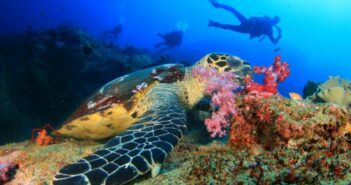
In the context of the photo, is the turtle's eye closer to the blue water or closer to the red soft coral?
the red soft coral

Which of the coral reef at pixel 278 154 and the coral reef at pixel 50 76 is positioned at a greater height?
the coral reef at pixel 50 76

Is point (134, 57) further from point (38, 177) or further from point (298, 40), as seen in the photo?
point (298, 40)

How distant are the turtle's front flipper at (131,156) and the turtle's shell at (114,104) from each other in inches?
59.5

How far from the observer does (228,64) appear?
16.1ft

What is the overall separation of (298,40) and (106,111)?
3809 inches

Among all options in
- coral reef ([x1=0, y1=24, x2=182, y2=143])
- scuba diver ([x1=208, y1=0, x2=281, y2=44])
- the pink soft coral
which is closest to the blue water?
scuba diver ([x1=208, y1=0, x2=281, y2=44])

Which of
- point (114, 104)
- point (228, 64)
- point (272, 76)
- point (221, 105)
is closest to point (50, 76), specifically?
point (114, 104)

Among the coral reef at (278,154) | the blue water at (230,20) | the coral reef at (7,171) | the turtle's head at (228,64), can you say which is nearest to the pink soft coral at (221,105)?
the coral reef at (278,154)

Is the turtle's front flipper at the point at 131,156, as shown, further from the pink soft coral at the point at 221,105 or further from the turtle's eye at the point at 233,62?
the turtle's eye at the point at 233,62

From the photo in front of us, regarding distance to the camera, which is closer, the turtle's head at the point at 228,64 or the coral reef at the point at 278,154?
the coral reef at the point at 278,154

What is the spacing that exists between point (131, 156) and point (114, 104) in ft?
8.26

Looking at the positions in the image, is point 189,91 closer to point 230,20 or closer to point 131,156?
point 131,156

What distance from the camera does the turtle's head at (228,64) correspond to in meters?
4.75

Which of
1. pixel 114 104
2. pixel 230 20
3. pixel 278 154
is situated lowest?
pixel 278 154
